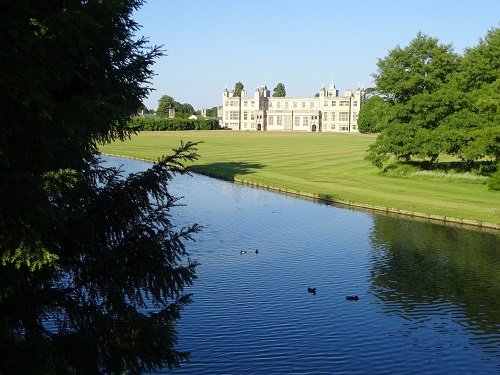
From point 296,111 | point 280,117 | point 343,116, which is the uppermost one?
point 296,111

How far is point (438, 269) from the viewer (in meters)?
Answer: 24.4

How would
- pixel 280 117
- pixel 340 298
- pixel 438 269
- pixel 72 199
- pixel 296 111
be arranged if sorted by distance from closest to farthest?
1. pixel 72 199
2. pixel 340 298
3. pixel 438 269
4. pixel 296 111
5. pixel 280 117

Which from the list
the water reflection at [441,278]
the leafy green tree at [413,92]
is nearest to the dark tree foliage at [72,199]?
the water reflection at [441,278]

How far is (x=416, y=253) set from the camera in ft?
88.7

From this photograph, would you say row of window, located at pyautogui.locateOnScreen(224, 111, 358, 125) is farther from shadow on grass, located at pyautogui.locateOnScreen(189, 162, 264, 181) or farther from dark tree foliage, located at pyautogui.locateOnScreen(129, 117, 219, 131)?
shadow on grass, located at pyautogui.locateOnScreen(189, 162, 264, 181)

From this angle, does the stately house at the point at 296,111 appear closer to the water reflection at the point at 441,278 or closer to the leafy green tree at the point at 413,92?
the leafy green tree at the point at 413,92

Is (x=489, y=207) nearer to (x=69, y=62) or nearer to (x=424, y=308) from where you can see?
(x=424, y=308)

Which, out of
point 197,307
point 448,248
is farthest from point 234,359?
point 448,248

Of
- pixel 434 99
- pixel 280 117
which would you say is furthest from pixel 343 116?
pixel 434 99

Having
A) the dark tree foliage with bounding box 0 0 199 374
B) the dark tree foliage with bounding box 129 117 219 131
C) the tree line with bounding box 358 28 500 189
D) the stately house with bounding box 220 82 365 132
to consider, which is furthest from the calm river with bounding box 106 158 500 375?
the stately house with bounding box 220 82 365 132

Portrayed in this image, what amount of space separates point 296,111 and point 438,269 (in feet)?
498

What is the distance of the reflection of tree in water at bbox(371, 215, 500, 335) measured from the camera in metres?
20.1

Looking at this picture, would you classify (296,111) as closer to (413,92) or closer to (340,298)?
(413,92)

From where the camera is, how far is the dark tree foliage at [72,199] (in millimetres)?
7742
